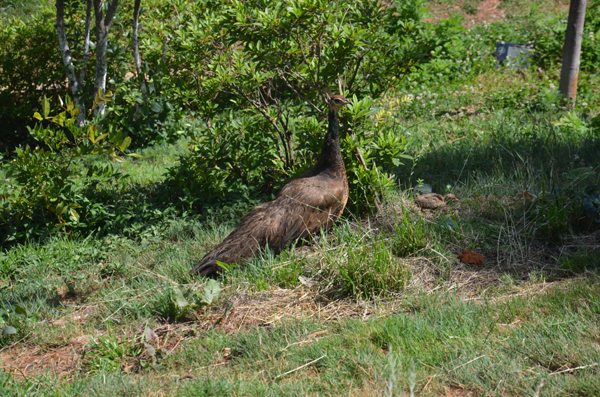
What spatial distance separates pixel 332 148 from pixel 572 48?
5.26 meters

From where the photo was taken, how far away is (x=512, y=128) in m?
7.05

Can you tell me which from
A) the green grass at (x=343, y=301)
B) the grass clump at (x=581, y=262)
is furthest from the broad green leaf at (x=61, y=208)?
the grass clump at (x=581, y=262)

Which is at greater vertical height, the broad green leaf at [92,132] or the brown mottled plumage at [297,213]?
the broad green leaf at [92,132]

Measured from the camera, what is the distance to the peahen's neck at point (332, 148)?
4.93 m

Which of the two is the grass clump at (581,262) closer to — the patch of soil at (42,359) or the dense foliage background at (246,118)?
the dense foliage background at (246,118)

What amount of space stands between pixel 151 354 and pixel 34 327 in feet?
3.75

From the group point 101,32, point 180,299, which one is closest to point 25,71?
point 101,32

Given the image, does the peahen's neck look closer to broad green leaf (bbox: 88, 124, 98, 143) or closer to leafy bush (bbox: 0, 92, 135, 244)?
leafy bush (bbox: 0, 92, 135, 244)

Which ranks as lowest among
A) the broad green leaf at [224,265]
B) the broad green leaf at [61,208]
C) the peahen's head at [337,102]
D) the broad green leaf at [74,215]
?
the broad green leaf at [224,265]

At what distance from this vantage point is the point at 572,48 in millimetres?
7801

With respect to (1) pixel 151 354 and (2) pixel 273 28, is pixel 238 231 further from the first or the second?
(2) pixel 273 28

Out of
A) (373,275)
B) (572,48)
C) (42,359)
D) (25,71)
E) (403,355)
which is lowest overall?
(42,359)

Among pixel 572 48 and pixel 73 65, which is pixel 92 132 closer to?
pixel 73 65

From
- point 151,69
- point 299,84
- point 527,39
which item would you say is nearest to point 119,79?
point 151,69
